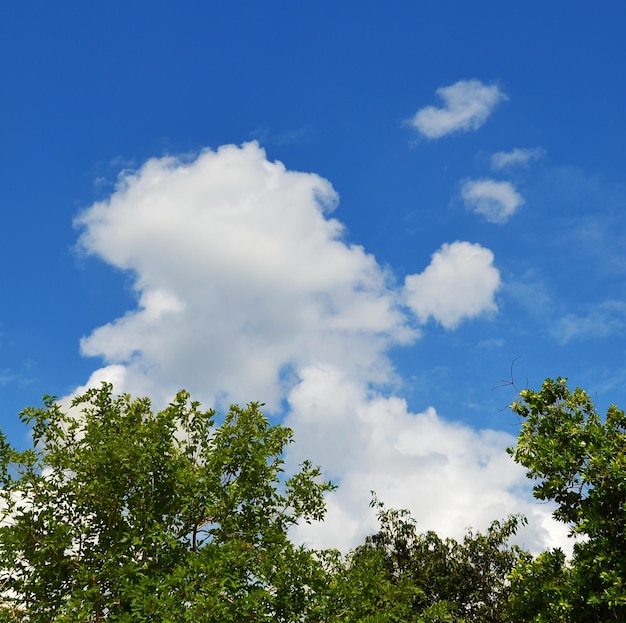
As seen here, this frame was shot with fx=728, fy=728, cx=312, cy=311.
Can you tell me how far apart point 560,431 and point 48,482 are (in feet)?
37.3

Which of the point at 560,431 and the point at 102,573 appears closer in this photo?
the point at 102,573

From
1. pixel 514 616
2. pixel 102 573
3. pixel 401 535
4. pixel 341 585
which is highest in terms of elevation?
pixel 401 535

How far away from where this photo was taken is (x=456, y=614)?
87.6 ft

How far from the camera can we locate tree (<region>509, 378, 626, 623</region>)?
14422 millimetres

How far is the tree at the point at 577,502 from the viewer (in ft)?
47.3

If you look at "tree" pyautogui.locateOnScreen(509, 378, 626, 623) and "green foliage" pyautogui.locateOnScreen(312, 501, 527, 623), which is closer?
"tree" pyautogui.locateOnScreen(509, 378, 626, 623)

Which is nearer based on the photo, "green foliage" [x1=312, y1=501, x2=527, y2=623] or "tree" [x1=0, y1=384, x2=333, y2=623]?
"tree" [x1=0, y1=384, x2=333, y2=623]

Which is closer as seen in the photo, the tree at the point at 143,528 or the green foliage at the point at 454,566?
the tree at the point at 143,528

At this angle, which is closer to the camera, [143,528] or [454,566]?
[143,528]

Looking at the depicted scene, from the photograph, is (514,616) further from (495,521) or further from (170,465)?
(495,521)

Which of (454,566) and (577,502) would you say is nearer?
(577,502)

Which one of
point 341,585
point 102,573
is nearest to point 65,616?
point 102,573

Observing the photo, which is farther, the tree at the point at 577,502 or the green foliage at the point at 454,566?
the green foliage at the point at 454,566

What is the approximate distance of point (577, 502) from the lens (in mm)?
16000
